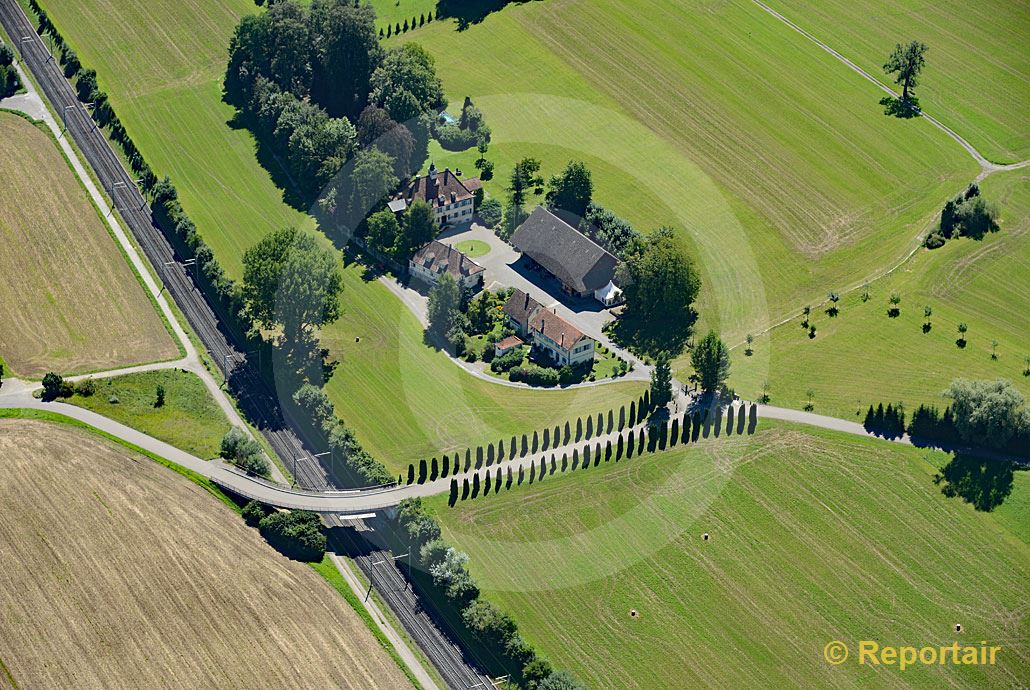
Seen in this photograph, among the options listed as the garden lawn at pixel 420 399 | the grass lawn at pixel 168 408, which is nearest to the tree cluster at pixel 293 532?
the garden lawn at pixel 420 399

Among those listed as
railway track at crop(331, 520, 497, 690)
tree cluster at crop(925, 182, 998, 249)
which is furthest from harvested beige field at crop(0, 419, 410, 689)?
tree cluster at crop(925, 182, 998, 249)

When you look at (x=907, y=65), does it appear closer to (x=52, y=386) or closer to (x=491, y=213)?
(x=491, y=213)

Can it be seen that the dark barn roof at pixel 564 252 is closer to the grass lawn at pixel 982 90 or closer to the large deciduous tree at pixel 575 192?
the large deciduous tree at pixel 575 192

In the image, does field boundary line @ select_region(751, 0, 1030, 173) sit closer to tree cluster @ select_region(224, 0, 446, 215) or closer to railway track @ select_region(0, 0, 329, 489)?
tree cluster @ select_region(224, 0, 446, 215)

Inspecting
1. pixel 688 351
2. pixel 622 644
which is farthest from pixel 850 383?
pixel 622 644

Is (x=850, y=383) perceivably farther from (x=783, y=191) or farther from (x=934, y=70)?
(x=934, y=70)

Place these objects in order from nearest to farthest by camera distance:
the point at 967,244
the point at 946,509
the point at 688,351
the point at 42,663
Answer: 1. the point at 42,663
2. the point at 946,509
3. the point at 688,351
4. the point at 967,244

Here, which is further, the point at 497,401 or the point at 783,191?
the point at 783,191
